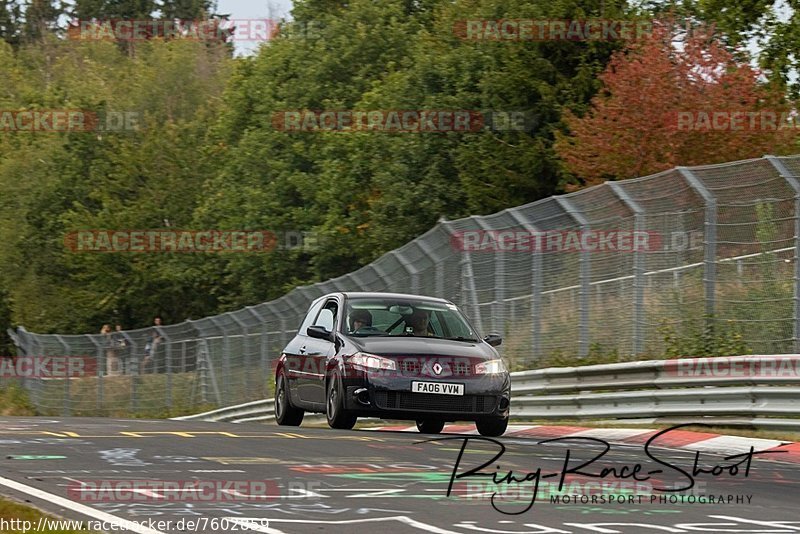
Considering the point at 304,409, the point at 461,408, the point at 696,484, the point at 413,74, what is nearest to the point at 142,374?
the point at 413,74

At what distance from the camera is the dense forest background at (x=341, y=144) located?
38531 millimetres

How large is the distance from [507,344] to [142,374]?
20446mm

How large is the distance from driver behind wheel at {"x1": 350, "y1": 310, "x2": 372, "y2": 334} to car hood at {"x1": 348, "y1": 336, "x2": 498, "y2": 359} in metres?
0.35

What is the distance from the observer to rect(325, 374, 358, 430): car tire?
15867 mm

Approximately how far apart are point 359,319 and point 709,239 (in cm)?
389

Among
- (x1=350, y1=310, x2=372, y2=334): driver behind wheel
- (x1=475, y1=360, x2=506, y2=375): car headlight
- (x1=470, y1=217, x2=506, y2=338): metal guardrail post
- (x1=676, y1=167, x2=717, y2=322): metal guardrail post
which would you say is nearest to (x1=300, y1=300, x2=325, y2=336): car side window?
(x1=350, y1=310, x2=372, y2=334): driver behind wheel

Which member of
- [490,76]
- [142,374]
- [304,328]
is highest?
[490,76]

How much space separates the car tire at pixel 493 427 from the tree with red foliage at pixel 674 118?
20.4 m

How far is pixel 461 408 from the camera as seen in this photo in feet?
50.6

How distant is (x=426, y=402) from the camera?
1538cm

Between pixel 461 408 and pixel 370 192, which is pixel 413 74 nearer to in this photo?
pixel 370 192
